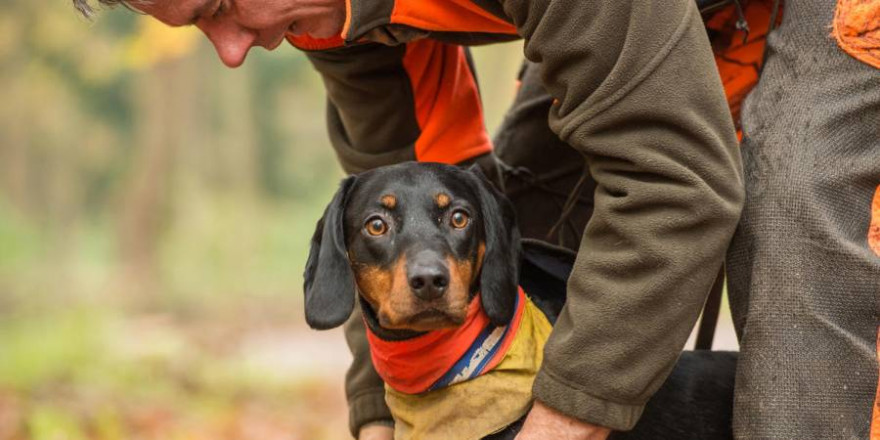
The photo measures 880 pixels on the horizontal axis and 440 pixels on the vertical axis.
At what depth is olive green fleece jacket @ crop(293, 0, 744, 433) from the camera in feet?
8.05

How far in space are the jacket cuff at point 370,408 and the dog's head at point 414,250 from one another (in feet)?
1.45

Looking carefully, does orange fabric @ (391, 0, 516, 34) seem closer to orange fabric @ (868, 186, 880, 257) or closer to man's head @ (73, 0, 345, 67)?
man's head @ (73, 0, 345, 67)

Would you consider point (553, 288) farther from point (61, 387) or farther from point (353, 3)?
point (61, 387)

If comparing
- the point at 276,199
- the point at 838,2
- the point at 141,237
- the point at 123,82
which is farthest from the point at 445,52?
the point at 276,199

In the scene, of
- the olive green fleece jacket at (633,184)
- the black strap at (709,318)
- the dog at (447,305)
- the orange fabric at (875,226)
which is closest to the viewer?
the olive green fleece jacket at (633,184)

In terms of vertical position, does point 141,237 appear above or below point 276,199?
above

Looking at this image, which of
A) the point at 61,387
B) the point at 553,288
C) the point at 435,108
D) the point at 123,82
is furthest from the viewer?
the point at 123,82

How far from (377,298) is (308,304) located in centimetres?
19

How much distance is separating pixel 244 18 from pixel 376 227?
0.66 metres

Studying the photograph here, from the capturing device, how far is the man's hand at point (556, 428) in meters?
2.58

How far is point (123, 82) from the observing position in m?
18.9

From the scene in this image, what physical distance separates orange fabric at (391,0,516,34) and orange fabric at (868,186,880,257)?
3.31 feet

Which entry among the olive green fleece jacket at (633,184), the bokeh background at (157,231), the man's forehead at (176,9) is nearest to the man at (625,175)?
the olive green fleece jacket at (633,184)

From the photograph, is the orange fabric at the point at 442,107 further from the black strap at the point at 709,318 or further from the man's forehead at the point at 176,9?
the black strap at the point at 709,318
